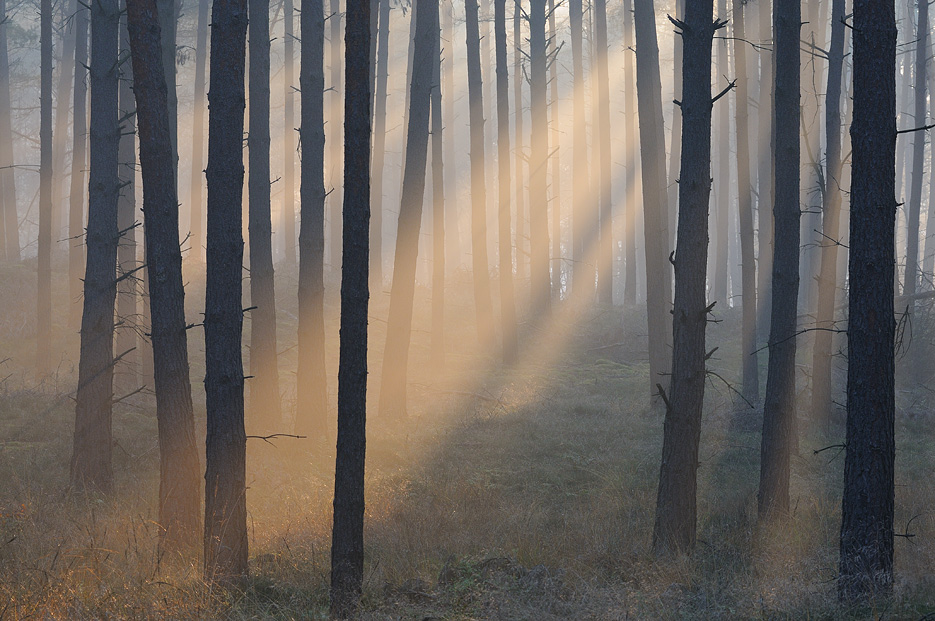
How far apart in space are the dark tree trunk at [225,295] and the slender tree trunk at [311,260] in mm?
5123

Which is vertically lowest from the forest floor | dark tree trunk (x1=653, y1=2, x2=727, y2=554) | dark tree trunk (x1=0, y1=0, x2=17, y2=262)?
the forest floor

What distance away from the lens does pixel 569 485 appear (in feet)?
33.8

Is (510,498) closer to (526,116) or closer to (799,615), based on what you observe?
(799,615)

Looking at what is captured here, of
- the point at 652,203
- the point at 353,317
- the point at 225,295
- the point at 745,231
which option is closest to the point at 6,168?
the point at 652,203

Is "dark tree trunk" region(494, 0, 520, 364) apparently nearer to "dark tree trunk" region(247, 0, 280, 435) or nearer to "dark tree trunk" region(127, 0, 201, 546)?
"dark tree trunk" region(247, 0, 280, 435)

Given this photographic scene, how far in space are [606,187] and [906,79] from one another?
24.9 metres

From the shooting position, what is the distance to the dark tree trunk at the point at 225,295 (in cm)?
672

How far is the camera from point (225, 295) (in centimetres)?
688

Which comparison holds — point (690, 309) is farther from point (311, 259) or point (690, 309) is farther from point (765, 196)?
point (765, 196)

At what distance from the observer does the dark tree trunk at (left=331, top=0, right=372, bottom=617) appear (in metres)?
6.04

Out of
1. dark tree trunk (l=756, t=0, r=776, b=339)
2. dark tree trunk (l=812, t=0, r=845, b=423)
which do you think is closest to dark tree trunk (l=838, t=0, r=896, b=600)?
dark tree trunk (l=812, t=0, r=845, b=423)

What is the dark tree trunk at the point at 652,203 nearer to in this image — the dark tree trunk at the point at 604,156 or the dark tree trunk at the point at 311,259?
the dark tree trunk at the point at 311,259

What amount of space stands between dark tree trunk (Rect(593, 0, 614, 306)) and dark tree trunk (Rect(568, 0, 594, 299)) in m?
0.69

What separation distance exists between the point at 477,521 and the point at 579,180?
2359 centimetres
